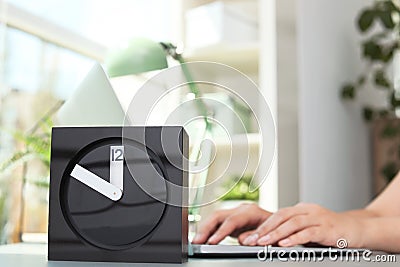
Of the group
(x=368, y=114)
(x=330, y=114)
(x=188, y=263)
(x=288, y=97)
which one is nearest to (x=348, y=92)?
(x=330, y=114)

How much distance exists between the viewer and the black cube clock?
2.09 ft

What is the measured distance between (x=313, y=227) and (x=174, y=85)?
0.30 metres

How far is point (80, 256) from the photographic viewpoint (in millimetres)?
647

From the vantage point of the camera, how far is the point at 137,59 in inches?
32.5

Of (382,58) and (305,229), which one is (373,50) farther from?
(305,229)

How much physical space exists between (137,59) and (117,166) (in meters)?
0.21

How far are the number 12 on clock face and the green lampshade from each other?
0.18 m

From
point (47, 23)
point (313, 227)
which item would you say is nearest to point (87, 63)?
point (47, 23)

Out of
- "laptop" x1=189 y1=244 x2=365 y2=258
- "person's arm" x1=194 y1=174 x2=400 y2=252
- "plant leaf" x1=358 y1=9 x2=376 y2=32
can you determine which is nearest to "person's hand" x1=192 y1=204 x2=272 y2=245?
"person's arm" x1=194 y1=174 x2=400 y2=252

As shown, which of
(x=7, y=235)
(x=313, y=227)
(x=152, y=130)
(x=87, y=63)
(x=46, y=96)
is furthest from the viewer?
(x=87, y=63)

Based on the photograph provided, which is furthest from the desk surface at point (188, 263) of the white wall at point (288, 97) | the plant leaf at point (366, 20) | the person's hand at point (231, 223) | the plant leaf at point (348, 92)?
the plant leaf at point (366, 20)

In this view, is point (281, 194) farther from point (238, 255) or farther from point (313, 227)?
point (238, 255)

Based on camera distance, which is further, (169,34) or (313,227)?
(169,34)

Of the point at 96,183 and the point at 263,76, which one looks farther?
the point at 263,76
